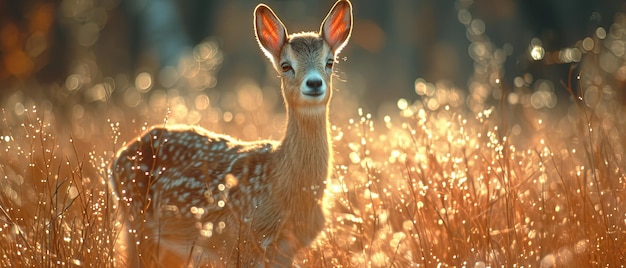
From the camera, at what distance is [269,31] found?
21.7ft

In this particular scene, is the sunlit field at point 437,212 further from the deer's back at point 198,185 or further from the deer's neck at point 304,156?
the deer's back at point 198,185

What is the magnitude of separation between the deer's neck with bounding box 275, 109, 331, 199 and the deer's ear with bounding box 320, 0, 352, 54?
0.75 meters

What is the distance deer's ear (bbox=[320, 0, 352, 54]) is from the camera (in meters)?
6.61

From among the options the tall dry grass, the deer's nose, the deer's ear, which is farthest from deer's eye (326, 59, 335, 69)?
the tall dry grass

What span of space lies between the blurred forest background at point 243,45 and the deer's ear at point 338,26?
150 centimetres

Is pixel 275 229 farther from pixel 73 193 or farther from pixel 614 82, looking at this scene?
pixel 614 82

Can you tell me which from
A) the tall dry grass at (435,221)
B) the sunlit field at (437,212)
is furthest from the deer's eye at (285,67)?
the tall dry grass at (435,221)

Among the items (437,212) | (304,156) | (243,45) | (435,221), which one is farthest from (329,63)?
(243,45)

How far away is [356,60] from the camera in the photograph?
34.8 m

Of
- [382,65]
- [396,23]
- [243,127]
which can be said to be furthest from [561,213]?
[396,23]

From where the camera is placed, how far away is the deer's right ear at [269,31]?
6.54 m

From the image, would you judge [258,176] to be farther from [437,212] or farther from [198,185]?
[437,212]

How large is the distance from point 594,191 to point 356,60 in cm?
2916

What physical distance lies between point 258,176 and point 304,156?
12.7 inches
